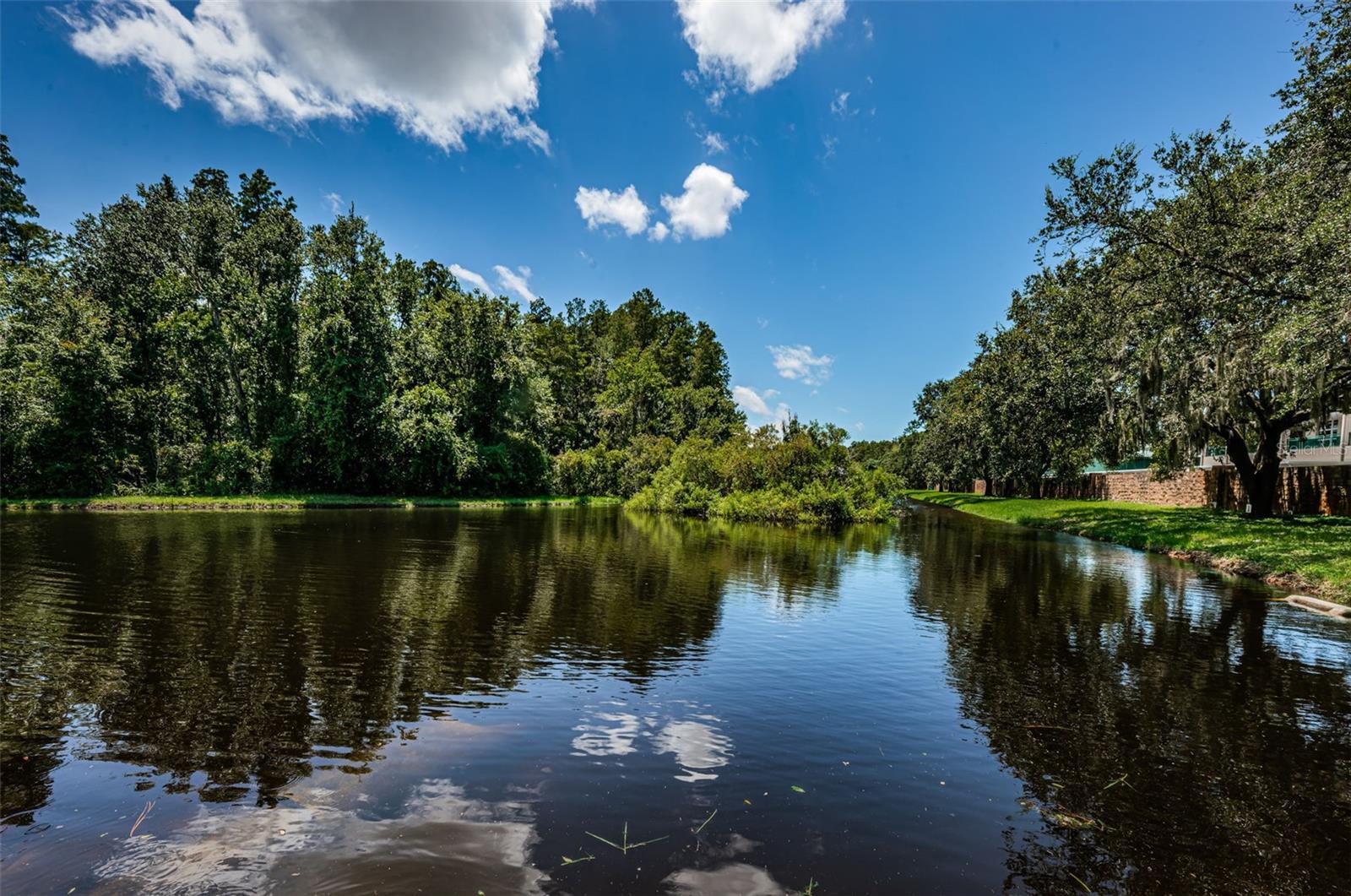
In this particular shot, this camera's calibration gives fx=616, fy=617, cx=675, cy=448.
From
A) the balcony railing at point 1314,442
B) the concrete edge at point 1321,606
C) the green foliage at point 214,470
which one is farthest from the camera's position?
the green foliage at point 214,470

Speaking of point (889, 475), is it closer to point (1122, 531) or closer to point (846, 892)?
point (1122, 531)

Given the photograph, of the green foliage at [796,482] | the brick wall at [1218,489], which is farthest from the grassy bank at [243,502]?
the brick wall at [1218,489]

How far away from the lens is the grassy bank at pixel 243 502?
34.3m

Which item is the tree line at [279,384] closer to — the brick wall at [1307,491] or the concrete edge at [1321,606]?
the brick wall at [1307,491]

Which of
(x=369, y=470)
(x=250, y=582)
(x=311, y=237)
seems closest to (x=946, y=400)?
(x=369, y=470)

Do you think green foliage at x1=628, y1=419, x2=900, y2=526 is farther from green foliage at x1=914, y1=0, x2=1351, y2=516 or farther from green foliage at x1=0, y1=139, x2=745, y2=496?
green foliage at x1=0, y1=139, x2=745, y2=496

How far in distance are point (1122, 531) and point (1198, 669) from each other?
22625mm

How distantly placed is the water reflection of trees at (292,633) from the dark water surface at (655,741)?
6cm

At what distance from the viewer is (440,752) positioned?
248 inches

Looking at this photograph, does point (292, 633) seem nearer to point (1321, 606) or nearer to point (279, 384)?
point (1321, 606)

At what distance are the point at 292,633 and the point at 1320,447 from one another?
5237 cm

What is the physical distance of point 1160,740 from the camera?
7.09 m

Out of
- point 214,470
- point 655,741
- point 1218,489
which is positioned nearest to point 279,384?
point 214,470

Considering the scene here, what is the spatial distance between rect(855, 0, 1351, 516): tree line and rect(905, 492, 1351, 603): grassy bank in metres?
3.17
